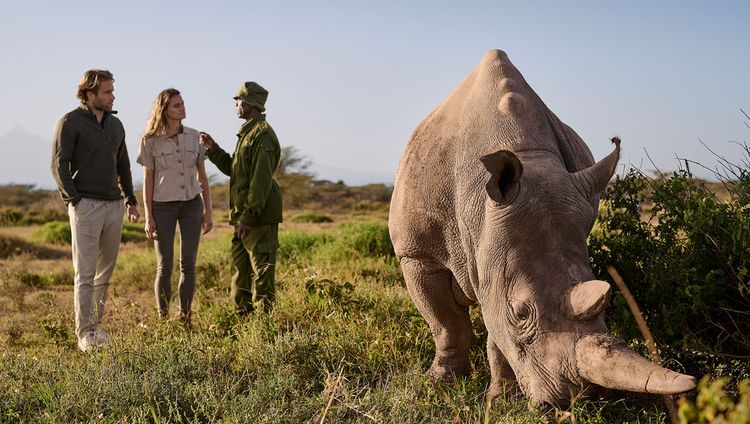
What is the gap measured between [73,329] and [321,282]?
2.35 meters

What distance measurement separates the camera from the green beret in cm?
674

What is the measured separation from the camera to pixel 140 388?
448cm

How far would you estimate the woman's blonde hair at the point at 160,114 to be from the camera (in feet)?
22.3

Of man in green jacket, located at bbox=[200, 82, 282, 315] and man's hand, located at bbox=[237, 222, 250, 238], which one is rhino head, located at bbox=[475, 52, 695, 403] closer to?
man in green jacket, located at bbox=[200, 82, 282, 315]

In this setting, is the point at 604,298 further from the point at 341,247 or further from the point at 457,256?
the point at 341,247

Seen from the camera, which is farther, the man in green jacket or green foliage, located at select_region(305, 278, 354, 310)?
the man in green jacket

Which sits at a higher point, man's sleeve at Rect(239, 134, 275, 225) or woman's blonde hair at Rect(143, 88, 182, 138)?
woman's blonde hair at Rect(143, 88, 182, 138)

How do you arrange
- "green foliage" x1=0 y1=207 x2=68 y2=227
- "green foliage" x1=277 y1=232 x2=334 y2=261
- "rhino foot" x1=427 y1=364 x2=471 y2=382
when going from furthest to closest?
"green foliage" x1=0 y1=207 x2=68 y2=227 < "green foliage" x1=277 y1=232 x2=334 y2=261 < "rhino foot" x1=427 y1=364 x2=471 y2=382

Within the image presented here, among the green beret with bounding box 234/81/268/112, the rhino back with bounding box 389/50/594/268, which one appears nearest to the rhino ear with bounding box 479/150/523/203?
the rhino back with bounding box 389/50/594/268

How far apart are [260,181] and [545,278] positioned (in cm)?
350

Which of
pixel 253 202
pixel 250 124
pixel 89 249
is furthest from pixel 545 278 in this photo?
pixel 89 249

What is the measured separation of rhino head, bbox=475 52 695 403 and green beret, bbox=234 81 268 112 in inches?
130

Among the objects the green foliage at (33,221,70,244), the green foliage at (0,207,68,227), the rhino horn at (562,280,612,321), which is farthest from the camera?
the green foliage at (0,207,68,227)

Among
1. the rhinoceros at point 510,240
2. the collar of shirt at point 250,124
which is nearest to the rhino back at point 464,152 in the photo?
the rhinoceros at point 510,240
